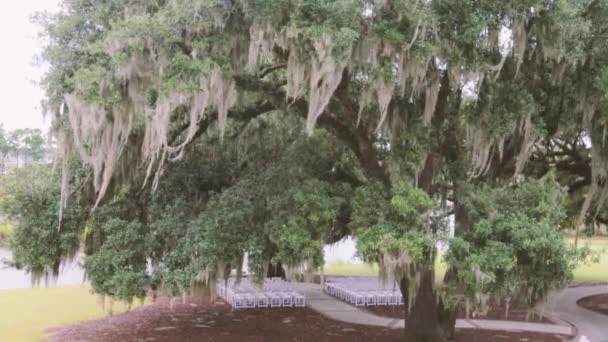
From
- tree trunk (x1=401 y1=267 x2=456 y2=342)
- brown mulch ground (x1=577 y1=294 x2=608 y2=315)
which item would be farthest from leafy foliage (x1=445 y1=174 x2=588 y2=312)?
brown mulch ground (x1=577 y1=294 x2=608 y2=315)

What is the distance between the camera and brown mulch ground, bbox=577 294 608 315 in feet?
58.7

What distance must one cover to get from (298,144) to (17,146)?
51875 millimetres

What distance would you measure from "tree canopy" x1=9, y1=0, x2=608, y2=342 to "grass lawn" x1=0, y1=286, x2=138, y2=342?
18.9 feet

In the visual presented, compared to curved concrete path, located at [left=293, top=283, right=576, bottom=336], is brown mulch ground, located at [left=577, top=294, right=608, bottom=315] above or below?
above

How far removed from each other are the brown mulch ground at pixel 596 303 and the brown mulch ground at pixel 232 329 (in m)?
6.00

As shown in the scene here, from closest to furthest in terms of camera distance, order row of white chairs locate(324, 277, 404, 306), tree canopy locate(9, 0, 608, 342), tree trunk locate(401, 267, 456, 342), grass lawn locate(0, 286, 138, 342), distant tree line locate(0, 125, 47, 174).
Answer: tree canopy locate(9, 0, 608, 342) < tree trunk locate(401, 267, 456, 342) < grass lawn locate(0, 286, 138, 342) < row of white chairs locate(324, 277, 404, 306) < distant tree line locate(0, 125, 47, 174)

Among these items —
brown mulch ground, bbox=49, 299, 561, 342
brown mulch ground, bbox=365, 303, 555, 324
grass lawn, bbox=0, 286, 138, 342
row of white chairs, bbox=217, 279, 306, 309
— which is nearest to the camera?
brown mulch ground, bbox=49, 299, 561, 342

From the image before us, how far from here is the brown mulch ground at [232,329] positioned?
500 inches

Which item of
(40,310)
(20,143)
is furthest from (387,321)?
(20,143)

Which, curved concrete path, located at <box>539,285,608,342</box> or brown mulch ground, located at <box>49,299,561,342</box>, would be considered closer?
brown mulch ground, located at <box>49,299,561,342</box>

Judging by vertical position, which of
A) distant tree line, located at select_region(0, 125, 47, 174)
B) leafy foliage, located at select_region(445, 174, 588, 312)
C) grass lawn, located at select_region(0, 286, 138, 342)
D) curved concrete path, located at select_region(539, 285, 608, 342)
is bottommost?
grass lawn, located at select_region(0, 286, 138, 342)

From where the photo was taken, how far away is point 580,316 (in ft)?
54.5

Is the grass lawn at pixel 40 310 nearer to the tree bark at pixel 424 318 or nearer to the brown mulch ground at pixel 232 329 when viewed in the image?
the brown mulch ground at pixel 232 329

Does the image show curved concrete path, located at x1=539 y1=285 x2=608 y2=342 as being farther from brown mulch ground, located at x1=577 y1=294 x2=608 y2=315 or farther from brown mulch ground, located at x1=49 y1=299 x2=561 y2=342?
brown mulch ground, located at x1=49 y1=299 x2=561 y2=342
